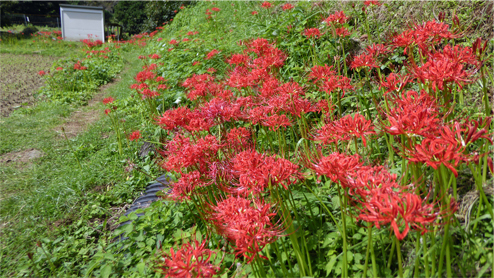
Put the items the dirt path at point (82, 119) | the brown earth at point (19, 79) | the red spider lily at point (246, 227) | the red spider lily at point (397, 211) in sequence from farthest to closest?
the brown earth at point (19, 79) < the dirt path at point (82, 119) < the red spider lily at point (246, 227) < the red spider lily at point (397, 211)

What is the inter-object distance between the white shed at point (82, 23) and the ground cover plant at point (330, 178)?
2104 cm

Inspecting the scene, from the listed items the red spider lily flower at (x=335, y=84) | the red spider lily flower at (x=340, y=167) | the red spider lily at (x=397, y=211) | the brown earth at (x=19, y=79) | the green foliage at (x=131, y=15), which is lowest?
the brown earth at (x=19, y=79)

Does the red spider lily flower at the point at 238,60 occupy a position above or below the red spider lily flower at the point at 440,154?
above

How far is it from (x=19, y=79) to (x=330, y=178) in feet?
37.7

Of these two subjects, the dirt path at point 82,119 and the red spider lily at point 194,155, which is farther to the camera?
the dirt path at point 82,119

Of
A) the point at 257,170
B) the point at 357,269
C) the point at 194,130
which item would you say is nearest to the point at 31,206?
the point at 194,130

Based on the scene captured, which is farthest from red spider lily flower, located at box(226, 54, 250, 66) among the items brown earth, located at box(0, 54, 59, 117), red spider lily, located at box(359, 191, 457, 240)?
brown earth, located at box(0, 54, 59, 117)

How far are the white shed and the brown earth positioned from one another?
7.51 metres

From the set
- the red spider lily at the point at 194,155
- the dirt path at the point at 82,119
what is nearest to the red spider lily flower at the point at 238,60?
the red spider lily at the point at 194,155

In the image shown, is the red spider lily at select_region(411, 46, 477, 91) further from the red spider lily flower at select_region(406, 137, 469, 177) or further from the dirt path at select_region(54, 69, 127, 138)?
the dirt path at select_region(54, 69, 127, 138)

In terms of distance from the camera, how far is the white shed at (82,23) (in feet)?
66.7

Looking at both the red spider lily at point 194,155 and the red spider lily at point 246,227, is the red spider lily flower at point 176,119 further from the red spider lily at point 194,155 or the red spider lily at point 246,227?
the red spider lily at point 246,227

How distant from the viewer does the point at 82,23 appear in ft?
68.0

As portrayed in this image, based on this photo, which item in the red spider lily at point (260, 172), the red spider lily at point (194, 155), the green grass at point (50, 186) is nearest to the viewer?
the red spider lily at point (260, 172)
